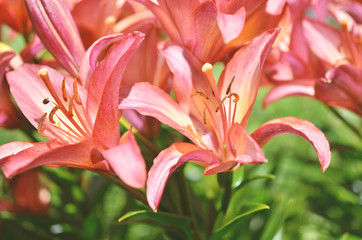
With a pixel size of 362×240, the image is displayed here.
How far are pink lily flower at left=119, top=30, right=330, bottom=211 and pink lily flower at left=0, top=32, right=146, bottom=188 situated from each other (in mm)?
28

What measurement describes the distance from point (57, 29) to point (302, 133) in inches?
12.6

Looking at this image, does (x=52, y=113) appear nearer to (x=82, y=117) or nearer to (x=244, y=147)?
(x=82, y=117)

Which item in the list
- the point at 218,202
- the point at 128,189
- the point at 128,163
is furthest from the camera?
the point at 218,202

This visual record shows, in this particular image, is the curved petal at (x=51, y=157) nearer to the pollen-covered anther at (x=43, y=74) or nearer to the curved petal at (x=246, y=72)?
the pollen-covered anther at (x=43, y=74)

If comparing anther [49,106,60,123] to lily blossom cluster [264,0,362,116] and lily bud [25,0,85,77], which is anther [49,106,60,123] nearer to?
lily bud [25,0,85,77]

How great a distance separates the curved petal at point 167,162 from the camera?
435mm

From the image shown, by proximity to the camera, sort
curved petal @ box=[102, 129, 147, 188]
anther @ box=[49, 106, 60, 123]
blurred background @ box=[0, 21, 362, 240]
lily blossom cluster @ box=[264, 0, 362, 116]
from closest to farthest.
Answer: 1. curved petal @ box=[102, 129, 147, 188]
2. anther @ box=[49, 106, 60, 123]
3. lily blossom cluster @ box=[264, 0, 362, 116]
4. blurred background @ box=[0, 21, 362, 240]

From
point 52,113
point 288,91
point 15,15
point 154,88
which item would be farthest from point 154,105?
point 15,15

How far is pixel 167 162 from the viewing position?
18.2 inches

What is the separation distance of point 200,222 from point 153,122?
0.19m

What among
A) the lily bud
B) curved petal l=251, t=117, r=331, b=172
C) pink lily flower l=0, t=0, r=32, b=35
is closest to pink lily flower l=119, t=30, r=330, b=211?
curved petal l=251, t=117, r=331, b=172

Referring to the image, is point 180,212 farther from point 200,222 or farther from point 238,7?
point 238,7

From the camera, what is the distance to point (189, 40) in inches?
20.9

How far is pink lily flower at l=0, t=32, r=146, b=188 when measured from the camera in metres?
0.44
